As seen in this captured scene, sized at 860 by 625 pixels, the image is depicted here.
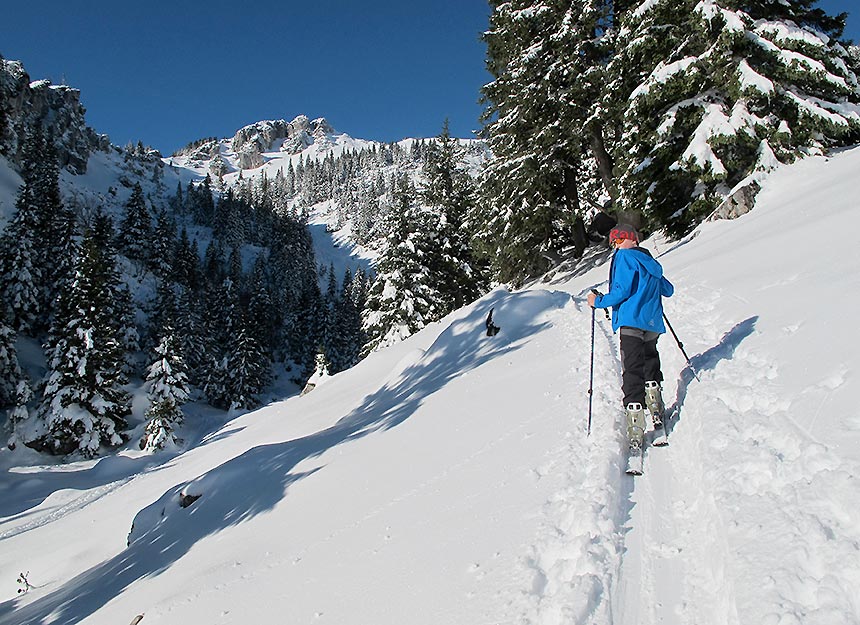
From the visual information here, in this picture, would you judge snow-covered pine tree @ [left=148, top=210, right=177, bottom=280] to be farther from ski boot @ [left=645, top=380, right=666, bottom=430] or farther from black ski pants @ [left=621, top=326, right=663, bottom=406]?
ski boot @ [left=645, top=380, right=666, bottom=430]

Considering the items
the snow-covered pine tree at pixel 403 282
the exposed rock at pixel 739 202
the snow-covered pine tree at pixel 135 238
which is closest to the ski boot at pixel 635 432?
the exposed rock at pixel 739 202

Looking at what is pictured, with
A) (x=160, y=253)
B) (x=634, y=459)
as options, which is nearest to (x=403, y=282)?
(x=634, y=459)

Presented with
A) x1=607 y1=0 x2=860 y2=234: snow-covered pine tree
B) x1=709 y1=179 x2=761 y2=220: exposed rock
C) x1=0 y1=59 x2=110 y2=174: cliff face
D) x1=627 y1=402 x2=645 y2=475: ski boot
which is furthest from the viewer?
x1=0 y1=59 x2=110 y2=174: cliff face

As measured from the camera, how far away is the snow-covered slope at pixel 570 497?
2.82 m

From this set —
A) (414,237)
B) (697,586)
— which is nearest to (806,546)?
(697,586)

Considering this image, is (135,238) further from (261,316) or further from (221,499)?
(221,499)

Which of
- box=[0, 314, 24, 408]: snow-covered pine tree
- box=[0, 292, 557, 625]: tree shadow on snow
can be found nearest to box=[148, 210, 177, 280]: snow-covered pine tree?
box=[0, 314, 24, 408]: snow-covered pine tree

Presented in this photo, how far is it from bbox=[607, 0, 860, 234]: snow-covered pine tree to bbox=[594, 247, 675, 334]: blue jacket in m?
9.42

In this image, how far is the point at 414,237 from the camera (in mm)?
25891

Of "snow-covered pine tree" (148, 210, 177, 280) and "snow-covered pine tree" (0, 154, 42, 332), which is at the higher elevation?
"snow-covered pine tree" (148, 210, 177, 280)

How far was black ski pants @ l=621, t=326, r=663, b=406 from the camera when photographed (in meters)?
4.77

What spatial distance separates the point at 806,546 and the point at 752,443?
51.5 inches

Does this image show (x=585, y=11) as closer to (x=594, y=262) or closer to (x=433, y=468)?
(x=594, y=262)

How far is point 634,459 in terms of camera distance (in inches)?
176
